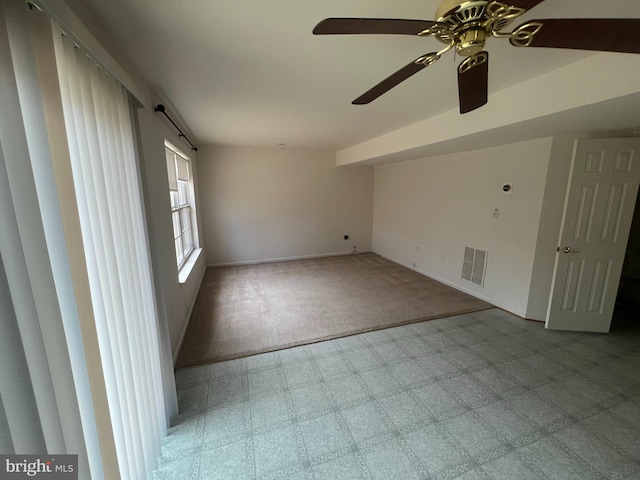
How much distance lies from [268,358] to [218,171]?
145 inches

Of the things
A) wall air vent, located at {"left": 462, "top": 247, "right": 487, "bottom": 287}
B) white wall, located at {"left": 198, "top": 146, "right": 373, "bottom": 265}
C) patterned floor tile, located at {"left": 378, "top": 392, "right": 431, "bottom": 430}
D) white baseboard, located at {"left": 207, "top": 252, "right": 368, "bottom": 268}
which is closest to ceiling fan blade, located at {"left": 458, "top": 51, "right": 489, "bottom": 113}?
patterned floor tile, located at {"left": 378, "top": 392, "right": 431, "bottom": 430}

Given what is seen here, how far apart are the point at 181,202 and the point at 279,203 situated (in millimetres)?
1952

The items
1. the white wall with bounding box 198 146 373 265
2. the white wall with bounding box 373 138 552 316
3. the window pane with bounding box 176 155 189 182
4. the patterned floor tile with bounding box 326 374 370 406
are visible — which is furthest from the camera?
the white wall with bounding box 198 146 373 265

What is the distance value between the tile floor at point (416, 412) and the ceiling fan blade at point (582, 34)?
2.04 metres

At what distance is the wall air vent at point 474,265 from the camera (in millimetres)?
3455

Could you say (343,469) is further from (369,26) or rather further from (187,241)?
(187,241)

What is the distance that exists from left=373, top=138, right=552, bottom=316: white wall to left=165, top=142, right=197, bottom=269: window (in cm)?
381

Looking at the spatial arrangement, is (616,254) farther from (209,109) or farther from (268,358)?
(209,109)

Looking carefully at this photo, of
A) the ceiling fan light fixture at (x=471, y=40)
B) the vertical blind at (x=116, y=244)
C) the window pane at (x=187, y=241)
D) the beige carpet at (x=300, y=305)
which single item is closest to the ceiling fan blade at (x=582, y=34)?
the ceiling fan light fixture at (x=471, y=40)

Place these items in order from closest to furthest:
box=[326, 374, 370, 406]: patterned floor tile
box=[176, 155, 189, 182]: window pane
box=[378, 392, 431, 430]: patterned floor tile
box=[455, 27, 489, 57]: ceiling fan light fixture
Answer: box=[455, 27, 489, 57]: ceiling fan light fixture < box=[378, 392, 431, 430]: patterned floor tile < box=[326, 374, 370, 406]: patterned floor tile < box=[176, 155, 189, 182]: window pane

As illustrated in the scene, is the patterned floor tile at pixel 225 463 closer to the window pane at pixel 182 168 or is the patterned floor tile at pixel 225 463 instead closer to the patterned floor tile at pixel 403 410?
the patterned floor tile at pixel 403 410

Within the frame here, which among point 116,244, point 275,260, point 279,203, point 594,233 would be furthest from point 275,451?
point 279,203

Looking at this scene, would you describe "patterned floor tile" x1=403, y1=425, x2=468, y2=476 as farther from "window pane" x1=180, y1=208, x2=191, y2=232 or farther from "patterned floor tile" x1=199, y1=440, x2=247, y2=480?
"window pane" x1=180, y1=208, x2=191, y2=232

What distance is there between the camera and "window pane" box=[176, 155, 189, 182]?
3595mm
